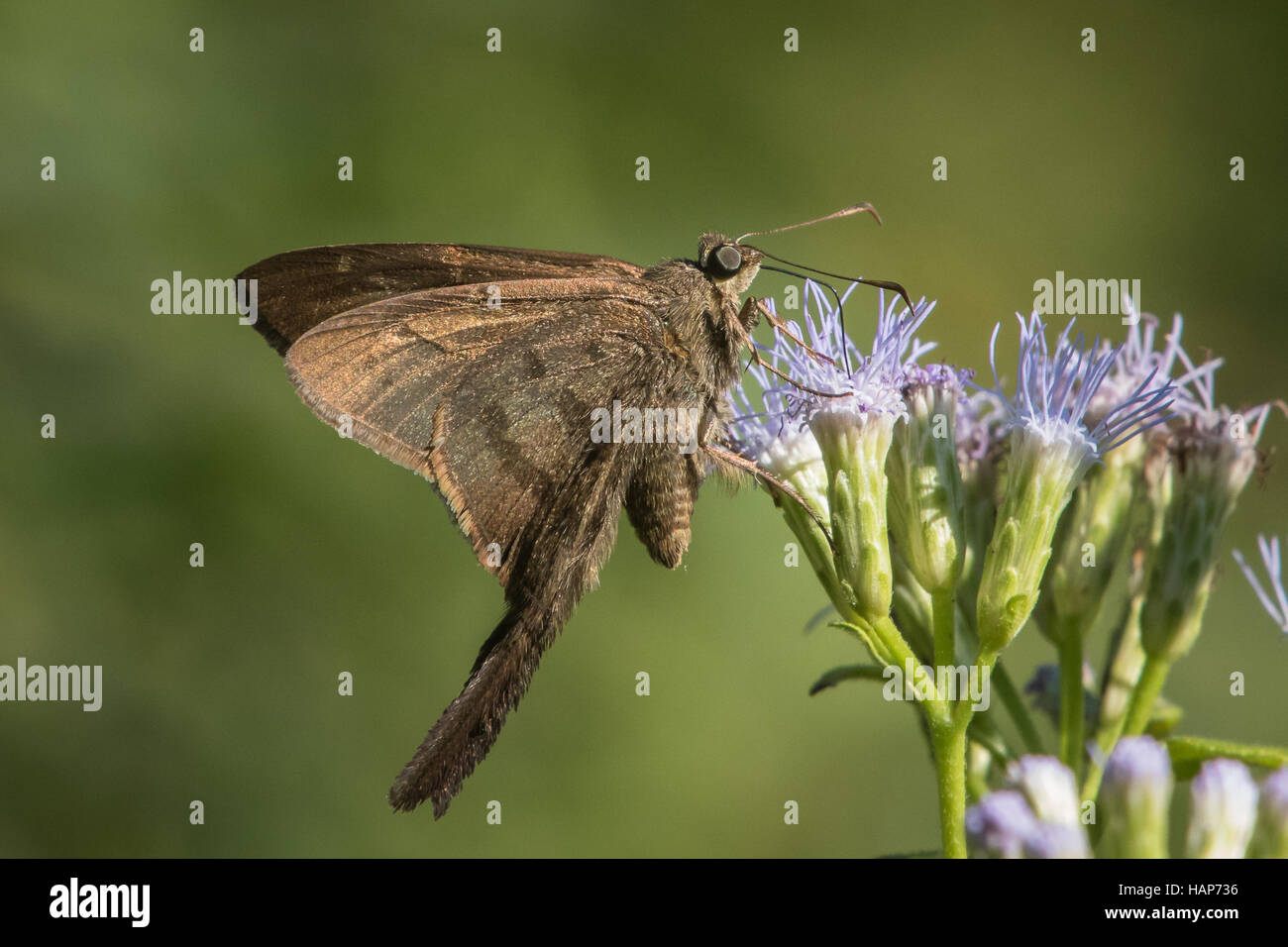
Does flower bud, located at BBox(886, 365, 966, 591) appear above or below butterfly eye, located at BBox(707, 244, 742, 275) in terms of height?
below

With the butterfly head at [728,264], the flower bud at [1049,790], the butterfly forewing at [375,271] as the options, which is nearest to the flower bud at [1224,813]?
the flower bud at [1049,790]

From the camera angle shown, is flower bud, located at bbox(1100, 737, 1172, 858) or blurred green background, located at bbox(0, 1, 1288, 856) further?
blurred green background, located at bbox(0, 1, 1288, 856)

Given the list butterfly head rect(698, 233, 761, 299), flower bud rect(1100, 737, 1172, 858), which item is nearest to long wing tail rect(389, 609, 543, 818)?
butterfly head rect(698, 233, 761, 299)

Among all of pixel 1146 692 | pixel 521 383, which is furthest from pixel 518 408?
pixel 1146 692

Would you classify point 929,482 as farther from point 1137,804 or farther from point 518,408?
point 518,408

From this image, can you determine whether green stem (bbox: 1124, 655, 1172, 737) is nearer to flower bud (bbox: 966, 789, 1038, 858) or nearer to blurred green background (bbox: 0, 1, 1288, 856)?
flower bud (bbox: 966, 789, 1038, 858)
